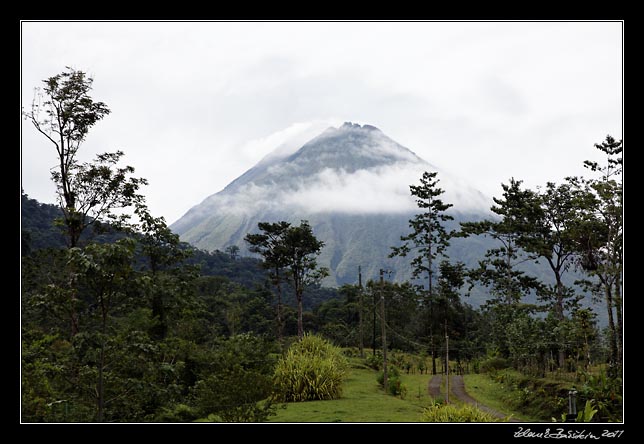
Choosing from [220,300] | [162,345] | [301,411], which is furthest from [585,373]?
[220,300]

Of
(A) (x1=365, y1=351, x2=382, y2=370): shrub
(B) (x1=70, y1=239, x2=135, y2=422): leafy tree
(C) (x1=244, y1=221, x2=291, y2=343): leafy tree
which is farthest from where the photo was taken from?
(C) (x1=244, y1=221, x2=291, y2=343): leafy tree

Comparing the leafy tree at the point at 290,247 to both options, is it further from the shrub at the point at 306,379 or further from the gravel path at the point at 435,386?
the shrub at the point at 306,379

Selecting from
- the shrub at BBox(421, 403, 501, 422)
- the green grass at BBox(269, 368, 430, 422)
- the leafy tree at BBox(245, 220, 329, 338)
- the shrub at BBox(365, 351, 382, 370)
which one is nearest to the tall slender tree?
the leafy tree at BBox(245, 220, 329, 338)

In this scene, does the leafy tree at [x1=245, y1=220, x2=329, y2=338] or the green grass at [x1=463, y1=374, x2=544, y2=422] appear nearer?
the green grass at [x1=463, y1=374, x2=544, y2=422]

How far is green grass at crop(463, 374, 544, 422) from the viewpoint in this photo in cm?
1475

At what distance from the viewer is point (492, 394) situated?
60.1ft

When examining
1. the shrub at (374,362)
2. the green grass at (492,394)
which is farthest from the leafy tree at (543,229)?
the shrub at (374,362)

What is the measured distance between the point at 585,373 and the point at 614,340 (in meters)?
A: 1.74

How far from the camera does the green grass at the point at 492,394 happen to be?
14.7 meters

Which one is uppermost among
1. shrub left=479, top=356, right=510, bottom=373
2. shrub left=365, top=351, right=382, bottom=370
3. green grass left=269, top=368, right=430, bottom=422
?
green grass left=269, top=368, right=430, bottom=422

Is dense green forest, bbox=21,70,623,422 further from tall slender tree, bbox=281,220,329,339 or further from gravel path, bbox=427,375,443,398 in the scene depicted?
gravel path, bbox=427,375,443,398

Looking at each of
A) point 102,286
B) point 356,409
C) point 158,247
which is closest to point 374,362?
point 158,247

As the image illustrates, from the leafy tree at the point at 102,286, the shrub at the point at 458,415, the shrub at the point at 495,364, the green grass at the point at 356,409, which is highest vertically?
the leafy tree at the point at 102,286

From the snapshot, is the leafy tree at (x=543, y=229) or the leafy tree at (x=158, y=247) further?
the leafy tree at (x=543, y=229)
